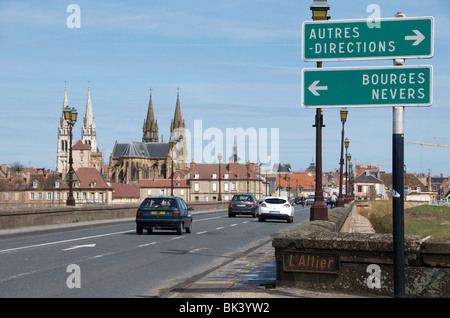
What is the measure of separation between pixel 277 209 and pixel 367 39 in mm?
31779

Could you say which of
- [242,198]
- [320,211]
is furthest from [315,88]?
[242,198]

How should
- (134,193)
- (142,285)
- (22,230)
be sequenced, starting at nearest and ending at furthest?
(142,285), (22,230), (134,193)

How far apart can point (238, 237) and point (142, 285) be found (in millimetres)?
14331

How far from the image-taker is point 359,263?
31.8 ft

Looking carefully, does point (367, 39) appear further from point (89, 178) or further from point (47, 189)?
point (89, 178)

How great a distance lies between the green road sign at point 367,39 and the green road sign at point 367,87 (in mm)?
168

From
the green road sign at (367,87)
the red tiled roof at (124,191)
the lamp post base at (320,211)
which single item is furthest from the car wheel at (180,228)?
the red tiled roof at (124,191)

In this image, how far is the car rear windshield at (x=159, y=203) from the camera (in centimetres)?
2611

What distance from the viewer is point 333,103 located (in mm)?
8328

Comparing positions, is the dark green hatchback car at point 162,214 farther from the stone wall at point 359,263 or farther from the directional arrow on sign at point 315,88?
the directional arrow on sign at point 315,88

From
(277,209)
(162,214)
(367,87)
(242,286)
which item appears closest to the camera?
(367,87)
